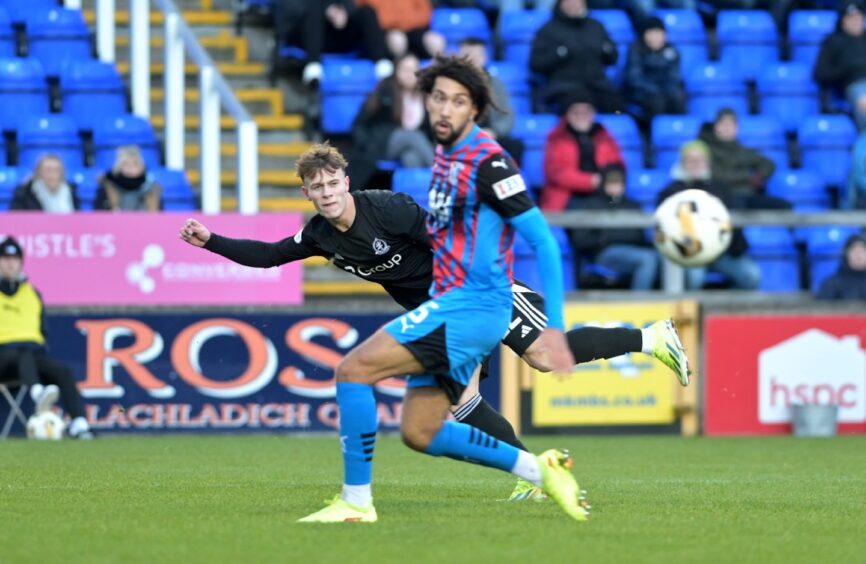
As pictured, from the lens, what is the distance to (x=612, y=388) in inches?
607

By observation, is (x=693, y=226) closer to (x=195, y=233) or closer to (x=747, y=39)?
(x=747, y=39)

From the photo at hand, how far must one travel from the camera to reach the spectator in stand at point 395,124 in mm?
16484

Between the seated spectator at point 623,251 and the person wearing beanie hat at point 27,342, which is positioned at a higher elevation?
the seated spectator at point 623,251

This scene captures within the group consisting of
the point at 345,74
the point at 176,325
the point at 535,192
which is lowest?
the point at 176,325

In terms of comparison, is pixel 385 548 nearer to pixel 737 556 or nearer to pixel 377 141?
pixel 737 556

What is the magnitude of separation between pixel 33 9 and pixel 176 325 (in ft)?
14.9

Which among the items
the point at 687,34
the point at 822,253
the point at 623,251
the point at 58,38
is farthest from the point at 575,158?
the point at 58,38

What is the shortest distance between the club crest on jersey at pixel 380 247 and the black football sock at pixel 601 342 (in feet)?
Answer: 4.46

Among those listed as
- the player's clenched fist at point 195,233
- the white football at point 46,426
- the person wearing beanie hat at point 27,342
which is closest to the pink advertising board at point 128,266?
the person wearing beanie hat at point 27,342

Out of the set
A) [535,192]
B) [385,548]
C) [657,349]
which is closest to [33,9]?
[535,192]

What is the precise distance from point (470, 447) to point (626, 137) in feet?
34.6

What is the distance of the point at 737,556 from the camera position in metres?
6.56

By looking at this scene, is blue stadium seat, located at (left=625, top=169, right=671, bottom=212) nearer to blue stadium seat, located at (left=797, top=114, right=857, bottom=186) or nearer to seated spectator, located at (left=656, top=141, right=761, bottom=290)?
seated spectator, located at (left=656, top=141, right=761, bottom=290)

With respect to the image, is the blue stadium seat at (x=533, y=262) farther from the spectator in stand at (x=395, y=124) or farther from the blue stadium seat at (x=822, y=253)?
the blue stadium seat at (x=822, y=253)
